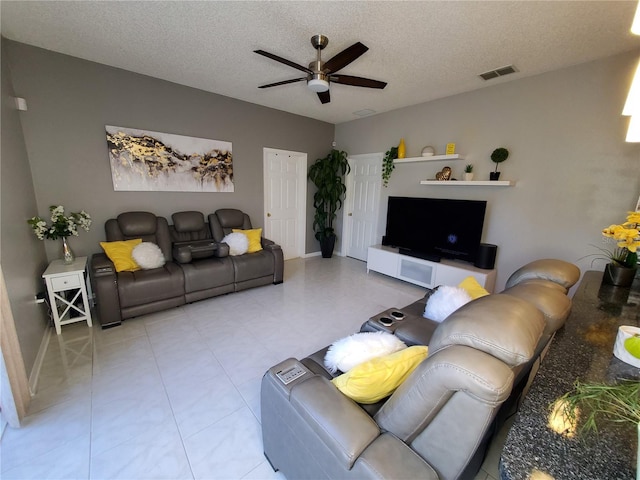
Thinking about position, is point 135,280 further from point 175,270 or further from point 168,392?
point 168,392

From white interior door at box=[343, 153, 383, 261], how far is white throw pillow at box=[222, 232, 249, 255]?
225 cm

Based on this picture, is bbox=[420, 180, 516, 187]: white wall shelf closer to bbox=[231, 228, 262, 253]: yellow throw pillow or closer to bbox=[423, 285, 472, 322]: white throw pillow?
bbox=[423, 285, 472, 322]: white throw pillow

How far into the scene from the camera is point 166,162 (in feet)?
11.2

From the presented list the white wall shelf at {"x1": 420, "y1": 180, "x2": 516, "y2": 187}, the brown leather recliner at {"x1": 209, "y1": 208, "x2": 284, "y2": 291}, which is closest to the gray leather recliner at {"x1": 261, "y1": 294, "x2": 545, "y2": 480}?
the brown leather recliner at {"x1": 209, "y1": 208, "x2": 284, "y2": 291}

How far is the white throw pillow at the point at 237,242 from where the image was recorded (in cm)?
343

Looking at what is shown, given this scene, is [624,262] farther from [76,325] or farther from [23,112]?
[23,112]

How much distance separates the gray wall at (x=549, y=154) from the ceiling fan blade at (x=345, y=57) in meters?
2.24

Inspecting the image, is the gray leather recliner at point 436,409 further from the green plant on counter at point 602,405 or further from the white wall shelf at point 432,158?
the white wall shelf at point 432,158

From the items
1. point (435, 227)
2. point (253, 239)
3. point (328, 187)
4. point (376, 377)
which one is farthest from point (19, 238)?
point (435, 227)

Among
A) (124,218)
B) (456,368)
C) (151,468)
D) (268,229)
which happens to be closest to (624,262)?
(456,368)

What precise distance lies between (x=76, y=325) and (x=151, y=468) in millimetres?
2041

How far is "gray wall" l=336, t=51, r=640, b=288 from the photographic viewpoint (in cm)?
247

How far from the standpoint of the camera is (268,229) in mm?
4664

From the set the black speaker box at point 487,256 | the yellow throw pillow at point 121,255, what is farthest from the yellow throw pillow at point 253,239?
the black speaker box at point 487,256
